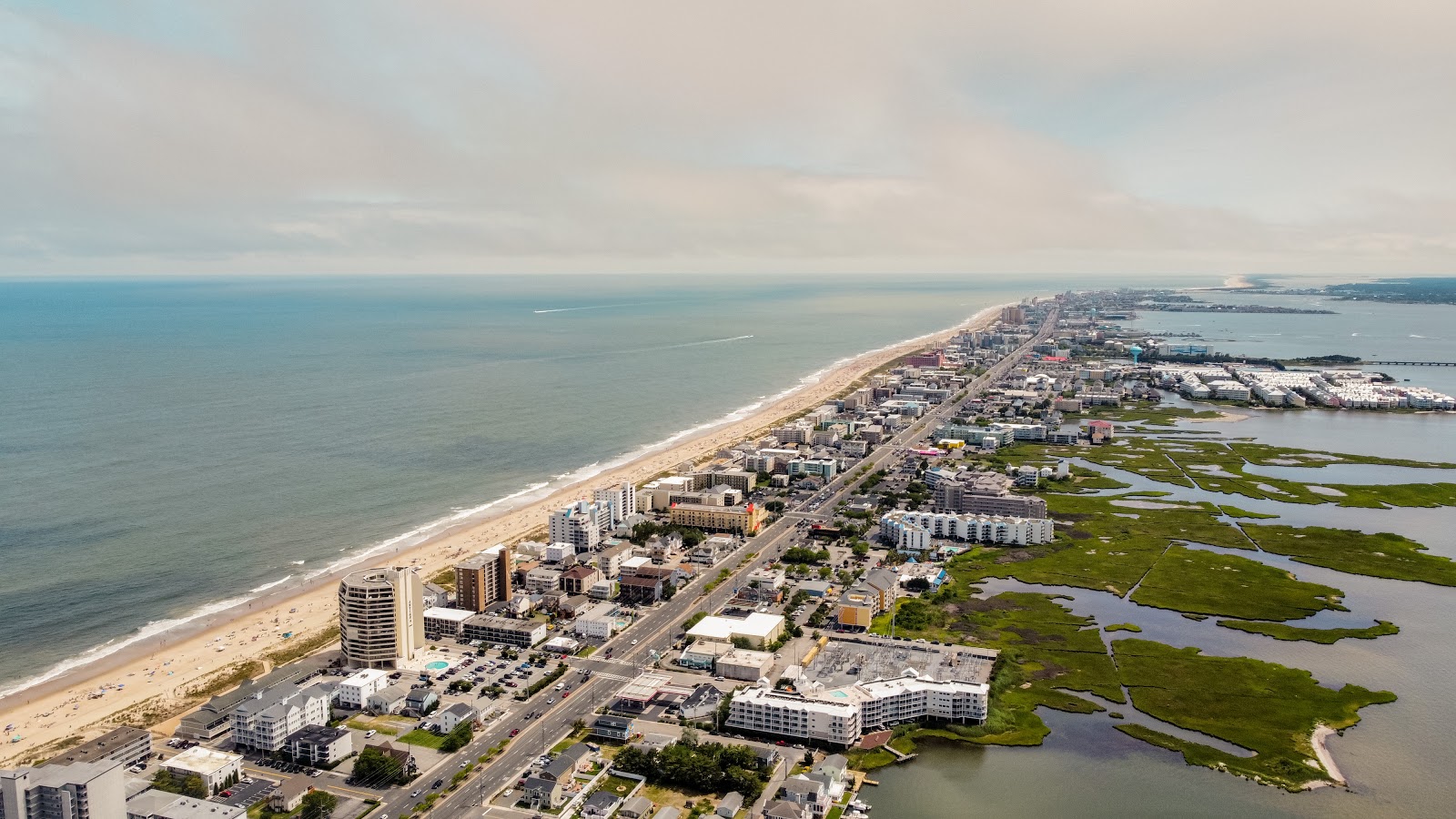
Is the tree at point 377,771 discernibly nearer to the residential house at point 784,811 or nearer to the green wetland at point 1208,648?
the residential house at point 784,811

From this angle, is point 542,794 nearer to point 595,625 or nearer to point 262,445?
point 595,625

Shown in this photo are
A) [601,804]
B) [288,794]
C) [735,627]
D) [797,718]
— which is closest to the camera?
[601,804]

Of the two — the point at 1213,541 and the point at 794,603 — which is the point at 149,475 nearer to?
the point at 794,603

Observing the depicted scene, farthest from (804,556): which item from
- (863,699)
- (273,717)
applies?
(273,717)

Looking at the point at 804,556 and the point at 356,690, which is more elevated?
the point at 804,556

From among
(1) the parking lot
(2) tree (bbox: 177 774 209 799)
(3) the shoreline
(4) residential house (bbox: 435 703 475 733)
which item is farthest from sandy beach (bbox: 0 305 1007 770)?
(3) the shoreline

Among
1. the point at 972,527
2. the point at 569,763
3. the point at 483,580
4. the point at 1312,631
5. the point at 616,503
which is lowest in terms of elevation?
the point at 1312,631

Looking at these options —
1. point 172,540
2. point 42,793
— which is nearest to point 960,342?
point 172,540

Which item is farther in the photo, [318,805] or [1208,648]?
[1208,648]
